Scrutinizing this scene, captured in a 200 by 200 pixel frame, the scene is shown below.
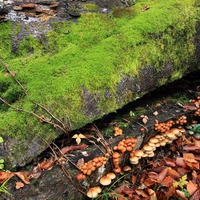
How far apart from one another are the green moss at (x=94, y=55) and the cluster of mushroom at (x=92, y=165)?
55 centimetres

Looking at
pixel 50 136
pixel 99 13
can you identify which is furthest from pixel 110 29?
pixel 50 136

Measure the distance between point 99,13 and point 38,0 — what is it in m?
1.18

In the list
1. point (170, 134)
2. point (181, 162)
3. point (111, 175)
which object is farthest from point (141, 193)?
point (170, 134)

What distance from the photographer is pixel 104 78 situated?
3.70 m

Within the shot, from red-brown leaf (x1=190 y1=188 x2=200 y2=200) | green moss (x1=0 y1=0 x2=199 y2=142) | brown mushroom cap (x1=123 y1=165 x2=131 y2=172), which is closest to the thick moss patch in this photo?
green moss (x1=0 y1=0 x2=199 y2=142)

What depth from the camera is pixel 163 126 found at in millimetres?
4031

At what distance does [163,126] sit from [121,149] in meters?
0.94

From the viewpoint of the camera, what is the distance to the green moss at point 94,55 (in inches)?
138

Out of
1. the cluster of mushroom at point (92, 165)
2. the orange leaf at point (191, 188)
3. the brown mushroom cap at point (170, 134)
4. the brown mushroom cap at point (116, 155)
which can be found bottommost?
the orange leaf at point (191, 188)

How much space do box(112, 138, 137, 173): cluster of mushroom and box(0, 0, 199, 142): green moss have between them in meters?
0.52

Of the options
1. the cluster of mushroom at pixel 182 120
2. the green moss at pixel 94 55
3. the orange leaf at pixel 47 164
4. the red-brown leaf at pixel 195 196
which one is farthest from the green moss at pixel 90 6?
the red-brown leaf at pixel 195 196

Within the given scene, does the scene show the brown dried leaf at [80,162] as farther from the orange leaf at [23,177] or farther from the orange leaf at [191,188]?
the orange leaf at [191,188]

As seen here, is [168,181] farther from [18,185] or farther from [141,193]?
[18,185]

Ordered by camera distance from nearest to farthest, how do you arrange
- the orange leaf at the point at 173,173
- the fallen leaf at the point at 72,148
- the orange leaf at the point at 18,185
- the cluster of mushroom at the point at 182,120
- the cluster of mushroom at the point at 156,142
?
1. the orange leaf at the point at 18,185
2. the fallen leaf at the point at 72,148
3. the orange leaf at the point at 173,173
4. the cluster of mushroom at the point at 156,142
5. the cluster of mushroom at the point at 182,120
